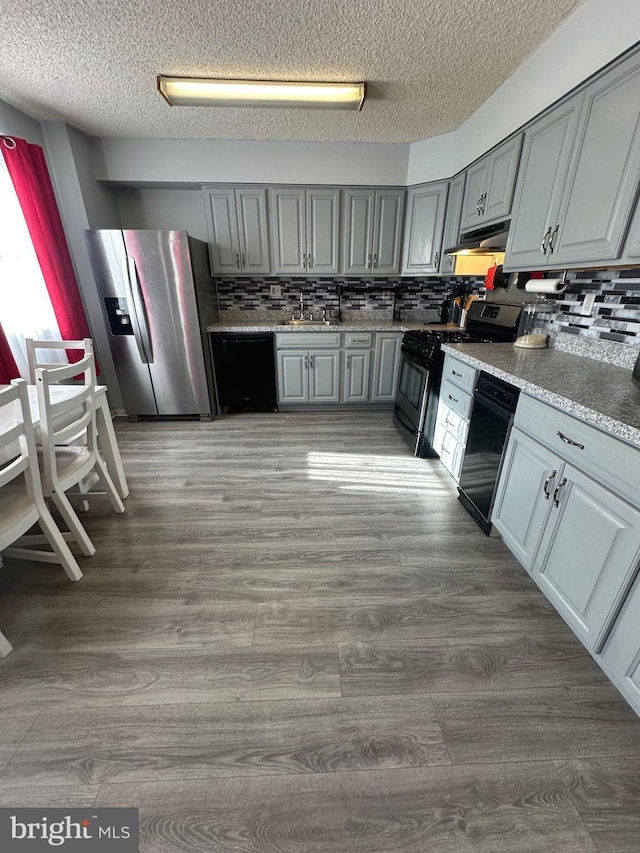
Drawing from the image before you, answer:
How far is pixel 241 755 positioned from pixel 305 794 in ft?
0.71

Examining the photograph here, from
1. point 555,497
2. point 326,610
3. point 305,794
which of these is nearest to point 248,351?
point 326,610

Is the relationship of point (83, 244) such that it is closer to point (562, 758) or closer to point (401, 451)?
point (401, 451)

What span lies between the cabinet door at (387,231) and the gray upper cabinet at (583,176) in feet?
5.06

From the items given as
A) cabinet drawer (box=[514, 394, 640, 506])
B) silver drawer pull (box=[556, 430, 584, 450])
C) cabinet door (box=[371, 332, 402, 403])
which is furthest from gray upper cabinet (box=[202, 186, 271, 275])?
silver drawer pull (box=[556, 430, 584, 450])

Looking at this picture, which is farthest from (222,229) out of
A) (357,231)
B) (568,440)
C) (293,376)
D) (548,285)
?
(568,440)

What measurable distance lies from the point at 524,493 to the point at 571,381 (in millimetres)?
545

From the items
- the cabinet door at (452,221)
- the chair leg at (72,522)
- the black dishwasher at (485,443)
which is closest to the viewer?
the chair leg at (72,522)

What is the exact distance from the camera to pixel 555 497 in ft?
4.54

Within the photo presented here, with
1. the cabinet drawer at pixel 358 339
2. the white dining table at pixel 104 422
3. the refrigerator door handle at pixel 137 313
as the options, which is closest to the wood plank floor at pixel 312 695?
the white dining table at pixel 104 422

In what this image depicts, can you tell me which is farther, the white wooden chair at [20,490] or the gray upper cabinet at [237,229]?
the gray upper cabinet at [237,229]

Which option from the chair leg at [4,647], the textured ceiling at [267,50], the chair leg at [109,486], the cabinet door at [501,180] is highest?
the textured ceiling at [267,50]

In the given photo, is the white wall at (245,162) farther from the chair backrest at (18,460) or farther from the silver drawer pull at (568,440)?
the silver drawer pull at (568,440)

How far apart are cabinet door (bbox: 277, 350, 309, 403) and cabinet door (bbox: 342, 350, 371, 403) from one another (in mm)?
416

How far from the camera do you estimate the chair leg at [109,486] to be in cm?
198
